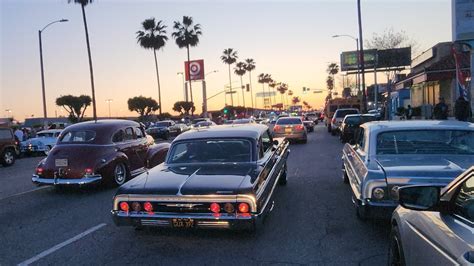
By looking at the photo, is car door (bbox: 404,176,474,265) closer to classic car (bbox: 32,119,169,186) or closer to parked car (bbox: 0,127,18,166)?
classic car (bbox: 32,119,169,186)

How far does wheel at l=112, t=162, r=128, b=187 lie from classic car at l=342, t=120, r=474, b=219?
5.56 meters

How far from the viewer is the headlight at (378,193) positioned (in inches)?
213

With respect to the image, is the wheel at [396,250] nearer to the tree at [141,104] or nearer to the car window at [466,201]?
the car window at [466,201]

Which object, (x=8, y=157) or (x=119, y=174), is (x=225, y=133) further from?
(x=8, y=157)

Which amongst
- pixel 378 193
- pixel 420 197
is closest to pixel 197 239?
pixel 378 193

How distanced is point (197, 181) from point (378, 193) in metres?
2.23

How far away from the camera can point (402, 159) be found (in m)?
6.20

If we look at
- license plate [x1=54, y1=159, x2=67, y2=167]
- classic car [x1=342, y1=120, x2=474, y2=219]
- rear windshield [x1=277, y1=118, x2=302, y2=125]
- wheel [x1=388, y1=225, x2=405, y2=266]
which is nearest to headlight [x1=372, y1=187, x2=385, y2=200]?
classic car [x1=342, y1=120, x2=474, y2=219]

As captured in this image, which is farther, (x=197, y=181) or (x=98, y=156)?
(x=98, y=156)

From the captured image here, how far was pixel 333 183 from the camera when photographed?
10.3 meters

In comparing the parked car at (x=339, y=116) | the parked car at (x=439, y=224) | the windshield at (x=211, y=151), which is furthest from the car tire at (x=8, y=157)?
the parked car at (x=439, y=224)

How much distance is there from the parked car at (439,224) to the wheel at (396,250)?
74mm

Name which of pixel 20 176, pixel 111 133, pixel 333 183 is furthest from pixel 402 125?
pixel 20 176

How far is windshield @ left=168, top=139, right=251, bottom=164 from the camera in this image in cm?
697
